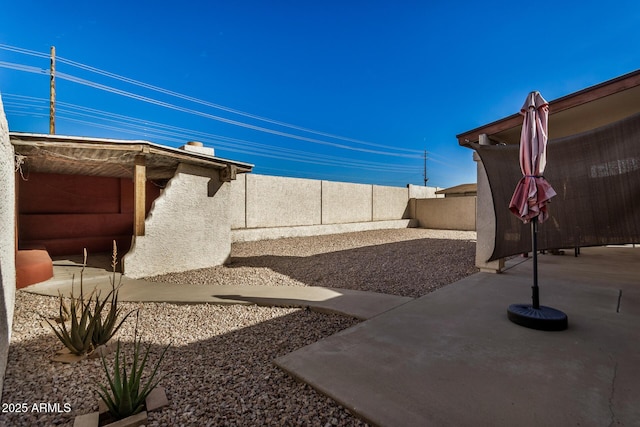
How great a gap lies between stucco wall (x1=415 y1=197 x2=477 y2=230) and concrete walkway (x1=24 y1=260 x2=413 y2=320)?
544 inches

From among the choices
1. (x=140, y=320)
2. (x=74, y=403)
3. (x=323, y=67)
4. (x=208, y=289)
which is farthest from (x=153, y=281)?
(x=323, y=67)

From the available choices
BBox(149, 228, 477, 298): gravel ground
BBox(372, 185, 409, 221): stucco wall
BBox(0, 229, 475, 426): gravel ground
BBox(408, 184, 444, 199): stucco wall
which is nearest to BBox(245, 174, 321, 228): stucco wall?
BBox(149, 228, 477, 298): gravel ground

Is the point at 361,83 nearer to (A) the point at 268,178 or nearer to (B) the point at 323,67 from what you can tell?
(B) the point at 323,67

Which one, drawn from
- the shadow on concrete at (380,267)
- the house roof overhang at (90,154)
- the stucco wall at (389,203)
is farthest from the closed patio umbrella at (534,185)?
the stucco wall at (389,203)

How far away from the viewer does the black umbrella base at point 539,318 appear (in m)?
2.88

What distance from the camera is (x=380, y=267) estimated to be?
650 centimetres

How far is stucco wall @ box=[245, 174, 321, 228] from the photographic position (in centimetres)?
1133

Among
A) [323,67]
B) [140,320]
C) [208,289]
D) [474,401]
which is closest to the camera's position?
[474,401]

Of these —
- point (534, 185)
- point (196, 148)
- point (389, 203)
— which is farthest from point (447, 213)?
point (534, 185)

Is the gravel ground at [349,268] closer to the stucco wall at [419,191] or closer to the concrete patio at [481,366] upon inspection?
the concrete patio at [481,366]

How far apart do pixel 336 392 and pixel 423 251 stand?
23.8 ft

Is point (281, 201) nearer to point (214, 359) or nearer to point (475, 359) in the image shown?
point (214, 359)

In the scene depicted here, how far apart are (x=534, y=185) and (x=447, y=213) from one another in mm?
14936

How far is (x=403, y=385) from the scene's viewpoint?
199cm
